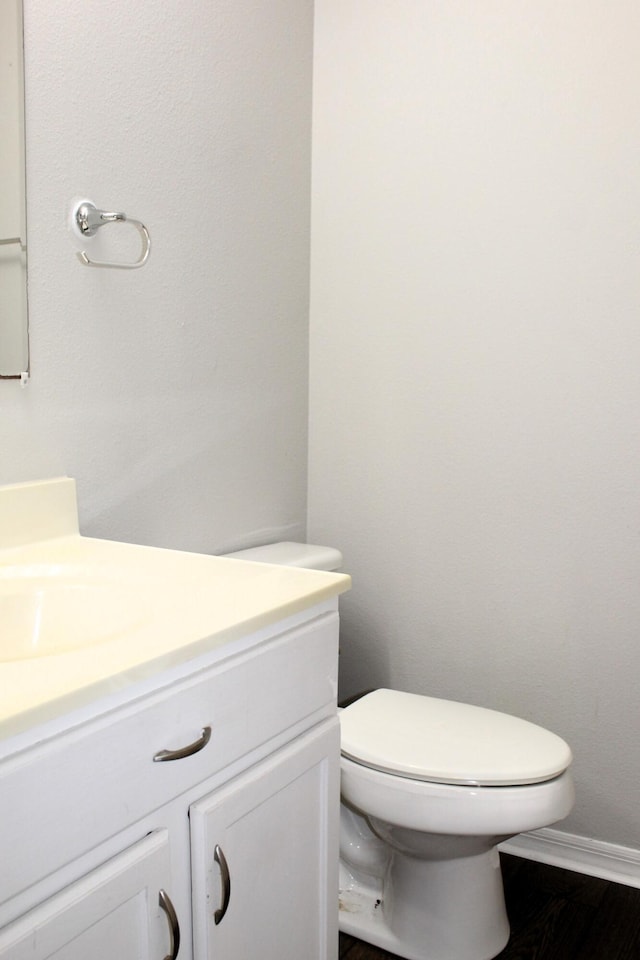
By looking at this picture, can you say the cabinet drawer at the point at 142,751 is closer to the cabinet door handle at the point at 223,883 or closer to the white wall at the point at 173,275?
the cabinet door handle at the point at 223,883

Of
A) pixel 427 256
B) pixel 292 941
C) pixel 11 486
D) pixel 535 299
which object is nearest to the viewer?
pixel 292 941

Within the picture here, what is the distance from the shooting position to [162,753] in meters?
0.86

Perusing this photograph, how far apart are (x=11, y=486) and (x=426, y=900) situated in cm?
110

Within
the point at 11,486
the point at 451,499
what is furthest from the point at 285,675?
the point at 451,499

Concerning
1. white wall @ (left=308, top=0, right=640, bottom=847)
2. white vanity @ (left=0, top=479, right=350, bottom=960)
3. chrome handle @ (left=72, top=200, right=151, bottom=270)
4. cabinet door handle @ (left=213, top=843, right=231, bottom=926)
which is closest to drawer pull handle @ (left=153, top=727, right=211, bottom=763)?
white vanity @ (left=0, top=479, right=350, bottom=960)

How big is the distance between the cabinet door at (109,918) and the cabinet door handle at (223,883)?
80 millimetres

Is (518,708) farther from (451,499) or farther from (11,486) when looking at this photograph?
(11,486)

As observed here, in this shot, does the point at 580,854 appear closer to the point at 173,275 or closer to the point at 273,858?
the point at 273,858

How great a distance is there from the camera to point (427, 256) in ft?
6.56

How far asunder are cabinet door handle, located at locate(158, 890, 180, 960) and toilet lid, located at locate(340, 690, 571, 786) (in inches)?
26.4

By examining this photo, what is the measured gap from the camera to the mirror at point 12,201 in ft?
4.24

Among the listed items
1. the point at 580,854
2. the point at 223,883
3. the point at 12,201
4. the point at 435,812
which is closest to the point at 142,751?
the point at 223,883

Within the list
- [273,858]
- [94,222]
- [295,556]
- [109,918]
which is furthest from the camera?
[295,556]

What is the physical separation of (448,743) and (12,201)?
1.22 meters
